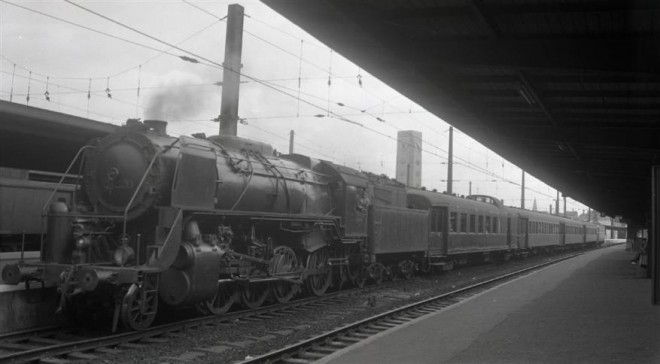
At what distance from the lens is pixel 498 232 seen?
2653 cm

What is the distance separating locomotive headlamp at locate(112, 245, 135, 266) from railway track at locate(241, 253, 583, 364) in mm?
2969

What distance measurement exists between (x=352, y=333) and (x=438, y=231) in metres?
11.4

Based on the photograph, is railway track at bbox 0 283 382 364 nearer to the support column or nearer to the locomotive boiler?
the locomotive boiler

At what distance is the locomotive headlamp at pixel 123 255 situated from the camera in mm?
8648

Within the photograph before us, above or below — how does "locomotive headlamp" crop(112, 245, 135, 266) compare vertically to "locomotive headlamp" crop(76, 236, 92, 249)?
below

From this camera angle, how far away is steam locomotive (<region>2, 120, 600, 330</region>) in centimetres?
857

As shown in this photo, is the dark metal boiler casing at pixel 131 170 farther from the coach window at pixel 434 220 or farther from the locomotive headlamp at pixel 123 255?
the coach window at pixel 434 220

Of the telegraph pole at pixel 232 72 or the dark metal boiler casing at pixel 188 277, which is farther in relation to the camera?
the telegraph pole at pixel 232 72

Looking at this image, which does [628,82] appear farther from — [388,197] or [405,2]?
[388,197]

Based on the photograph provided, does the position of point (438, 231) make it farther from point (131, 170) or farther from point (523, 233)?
point (523, 233)

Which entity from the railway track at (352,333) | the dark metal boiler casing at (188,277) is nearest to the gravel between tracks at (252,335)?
the railway track at (352,333)

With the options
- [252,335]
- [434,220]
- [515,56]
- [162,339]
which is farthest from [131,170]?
[434,220]

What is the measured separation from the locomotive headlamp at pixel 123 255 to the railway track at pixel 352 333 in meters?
2.97

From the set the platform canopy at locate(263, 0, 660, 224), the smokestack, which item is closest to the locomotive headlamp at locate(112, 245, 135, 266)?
the smokestack
